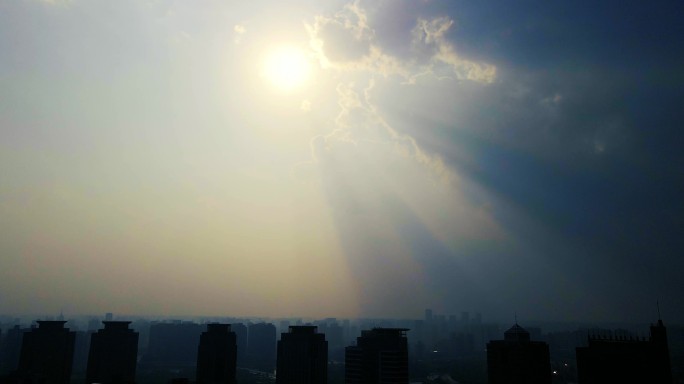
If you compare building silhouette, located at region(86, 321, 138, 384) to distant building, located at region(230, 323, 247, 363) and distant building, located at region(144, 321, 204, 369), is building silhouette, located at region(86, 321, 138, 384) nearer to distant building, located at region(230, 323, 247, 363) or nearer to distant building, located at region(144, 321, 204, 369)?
distant building, located at region(144, 321, 204, 369)

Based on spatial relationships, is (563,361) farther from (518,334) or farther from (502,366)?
(502,366)

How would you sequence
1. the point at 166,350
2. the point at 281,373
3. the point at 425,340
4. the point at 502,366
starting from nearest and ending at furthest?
1. the point at 502,366
2. the point at 281,373
3. the point at 166,350
4. the point at 425,340

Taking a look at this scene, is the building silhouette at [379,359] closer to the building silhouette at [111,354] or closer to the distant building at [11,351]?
the building silhouette at [111,354]

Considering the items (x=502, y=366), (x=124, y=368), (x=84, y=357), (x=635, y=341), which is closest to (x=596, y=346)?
(x=635, y=341)

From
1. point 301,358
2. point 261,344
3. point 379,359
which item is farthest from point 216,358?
point 261,344

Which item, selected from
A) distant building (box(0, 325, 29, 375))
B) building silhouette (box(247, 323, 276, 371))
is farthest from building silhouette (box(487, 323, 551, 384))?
distant building (box(0, 325, 29, 375))

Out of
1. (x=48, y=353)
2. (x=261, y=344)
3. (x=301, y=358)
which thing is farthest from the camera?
(x=261, y=344)

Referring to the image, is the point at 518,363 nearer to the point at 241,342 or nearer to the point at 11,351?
the point at 241,342
